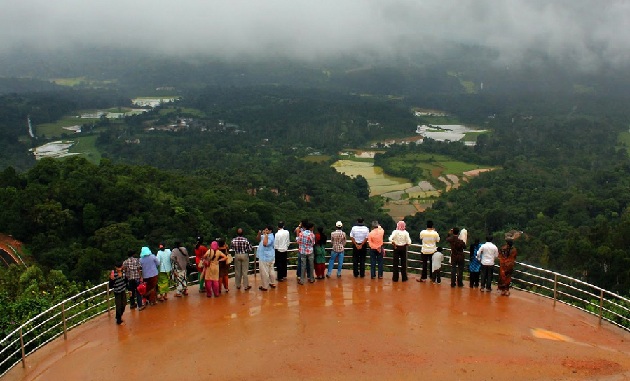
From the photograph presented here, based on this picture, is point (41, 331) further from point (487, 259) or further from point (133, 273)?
point (487, 259)

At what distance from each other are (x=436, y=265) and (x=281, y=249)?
9.99ft

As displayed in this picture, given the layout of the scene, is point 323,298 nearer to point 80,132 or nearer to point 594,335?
point 594,335

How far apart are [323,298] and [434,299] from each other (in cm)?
202

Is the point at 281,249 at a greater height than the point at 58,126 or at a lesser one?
greater

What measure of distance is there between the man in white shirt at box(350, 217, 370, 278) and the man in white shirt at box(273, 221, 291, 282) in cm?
132

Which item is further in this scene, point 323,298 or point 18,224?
point 18,224

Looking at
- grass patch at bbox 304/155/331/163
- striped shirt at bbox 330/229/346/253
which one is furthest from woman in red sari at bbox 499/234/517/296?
grass patch at bbox 304/155/331/163

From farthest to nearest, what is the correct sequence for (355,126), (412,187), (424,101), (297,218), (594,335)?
(424,101), (355,126), (412,187), (297,218), (594,335)

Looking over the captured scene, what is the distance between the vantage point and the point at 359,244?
10.8 meters

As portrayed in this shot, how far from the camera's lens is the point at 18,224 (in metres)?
25.0

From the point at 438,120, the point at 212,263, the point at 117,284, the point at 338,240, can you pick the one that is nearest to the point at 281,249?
the point at 338,240

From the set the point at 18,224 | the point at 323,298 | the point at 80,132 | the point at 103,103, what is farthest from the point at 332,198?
the point at 103,103

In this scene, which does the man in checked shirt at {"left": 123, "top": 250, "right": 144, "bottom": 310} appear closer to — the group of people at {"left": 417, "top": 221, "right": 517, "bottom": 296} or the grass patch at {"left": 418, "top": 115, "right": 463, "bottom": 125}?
the group of people at {"left": 417, "top": 221, "right": 517, "bottom": 296}

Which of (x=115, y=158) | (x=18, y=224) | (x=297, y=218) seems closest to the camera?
(x=18, y=224)
